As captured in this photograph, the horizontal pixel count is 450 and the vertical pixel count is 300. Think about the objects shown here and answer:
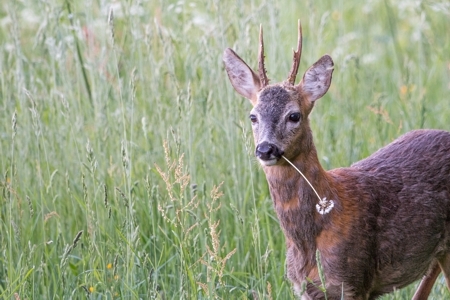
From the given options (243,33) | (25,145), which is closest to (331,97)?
(243,33)

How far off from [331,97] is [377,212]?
8.33 feet

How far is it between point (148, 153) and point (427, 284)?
68.7 inches

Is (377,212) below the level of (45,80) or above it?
below

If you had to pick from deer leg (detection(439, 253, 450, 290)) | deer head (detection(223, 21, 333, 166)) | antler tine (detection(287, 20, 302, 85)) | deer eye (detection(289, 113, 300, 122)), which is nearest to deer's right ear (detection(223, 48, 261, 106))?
deer head (detection(223, 21, 333, 166))

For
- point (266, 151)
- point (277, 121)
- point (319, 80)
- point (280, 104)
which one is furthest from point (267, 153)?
point (319, 80)

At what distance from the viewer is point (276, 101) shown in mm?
4609

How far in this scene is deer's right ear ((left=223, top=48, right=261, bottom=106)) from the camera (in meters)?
4.93

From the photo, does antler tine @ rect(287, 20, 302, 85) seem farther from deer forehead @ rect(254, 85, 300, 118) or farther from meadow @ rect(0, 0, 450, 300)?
meadow @ rect(0, 0, 450, 300)

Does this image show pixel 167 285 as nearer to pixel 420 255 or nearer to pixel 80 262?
pixel 80 262

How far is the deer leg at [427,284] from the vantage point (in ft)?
17.4

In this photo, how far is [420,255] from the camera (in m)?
4.93

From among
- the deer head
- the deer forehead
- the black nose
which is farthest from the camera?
the deer forehead

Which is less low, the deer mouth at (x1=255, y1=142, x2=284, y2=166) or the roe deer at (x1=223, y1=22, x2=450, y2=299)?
the deer mouth at (x1=255, y1=142, x2=284, y2=166)

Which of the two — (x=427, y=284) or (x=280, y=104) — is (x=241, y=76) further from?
(x=427, y=284)
